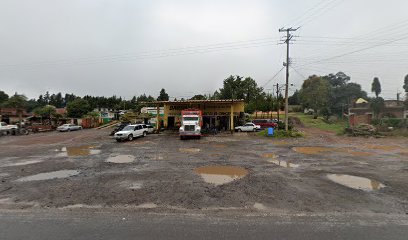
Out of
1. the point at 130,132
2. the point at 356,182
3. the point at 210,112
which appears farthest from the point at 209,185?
the point at 210,112

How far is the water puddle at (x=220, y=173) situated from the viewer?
412 inches

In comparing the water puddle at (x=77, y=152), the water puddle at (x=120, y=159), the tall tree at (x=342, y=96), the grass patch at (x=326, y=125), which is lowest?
the grass patch at (x=326, y=125)

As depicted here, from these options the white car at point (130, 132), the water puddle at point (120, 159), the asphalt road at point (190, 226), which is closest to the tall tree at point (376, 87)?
the white car at point (130, 132)

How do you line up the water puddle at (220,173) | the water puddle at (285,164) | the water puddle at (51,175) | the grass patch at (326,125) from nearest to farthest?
the water puddle at (220,173), the water puddle at (51,175), the water puddle at (285,164), the grass patch at (326,125)

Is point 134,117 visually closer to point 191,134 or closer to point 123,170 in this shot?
point 191,134

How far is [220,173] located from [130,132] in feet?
61.3

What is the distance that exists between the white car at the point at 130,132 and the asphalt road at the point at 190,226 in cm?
2047

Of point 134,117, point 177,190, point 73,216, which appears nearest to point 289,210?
point 177,190

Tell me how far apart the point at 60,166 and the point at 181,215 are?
10176mm

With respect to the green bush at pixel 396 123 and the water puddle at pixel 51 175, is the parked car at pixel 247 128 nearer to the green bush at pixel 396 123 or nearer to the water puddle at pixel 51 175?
the green bush at pixel 396 123

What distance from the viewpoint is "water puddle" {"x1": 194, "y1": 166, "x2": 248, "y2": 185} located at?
1045 centimetres

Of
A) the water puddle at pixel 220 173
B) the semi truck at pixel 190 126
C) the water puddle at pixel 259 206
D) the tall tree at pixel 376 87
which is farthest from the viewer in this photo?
the tall tree at pixel 376 87

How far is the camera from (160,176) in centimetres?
1112

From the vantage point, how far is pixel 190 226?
19.5ft
